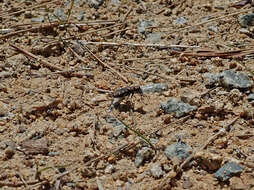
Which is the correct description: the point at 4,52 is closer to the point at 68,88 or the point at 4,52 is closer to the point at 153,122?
the point at 68,88

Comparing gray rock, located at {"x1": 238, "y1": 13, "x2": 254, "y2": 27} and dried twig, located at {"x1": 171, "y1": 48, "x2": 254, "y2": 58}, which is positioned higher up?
gray rock, located at {"x1": 238, "y1": 13, "x2": 254, "y2": 27}

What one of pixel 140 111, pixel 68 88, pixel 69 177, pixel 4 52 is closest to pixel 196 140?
pixel 140 111

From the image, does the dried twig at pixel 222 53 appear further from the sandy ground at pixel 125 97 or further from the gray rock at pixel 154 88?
the gray rock at pixel 154 88

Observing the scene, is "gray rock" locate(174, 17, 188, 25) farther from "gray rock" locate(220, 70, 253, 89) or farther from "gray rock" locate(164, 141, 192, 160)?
"gray rock" locate(164, 141, 192, 160)

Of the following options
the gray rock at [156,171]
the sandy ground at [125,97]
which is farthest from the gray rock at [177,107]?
the gray rock at [156,171]

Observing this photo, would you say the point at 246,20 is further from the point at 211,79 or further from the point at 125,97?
the point at 125,97

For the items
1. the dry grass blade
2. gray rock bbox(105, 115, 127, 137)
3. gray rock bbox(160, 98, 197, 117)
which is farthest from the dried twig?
gray rock bbox(105, 115, 127, 137)
